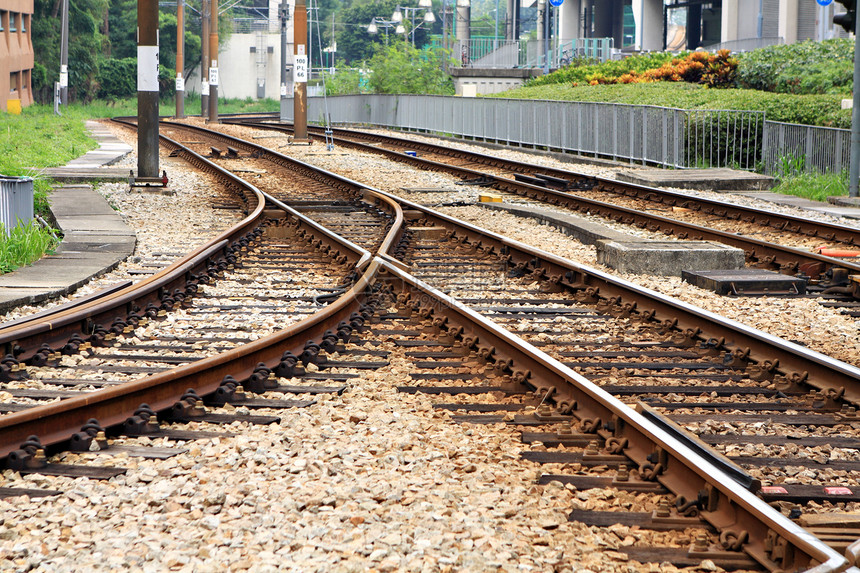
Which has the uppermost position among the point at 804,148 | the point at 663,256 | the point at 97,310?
the point at 804,148

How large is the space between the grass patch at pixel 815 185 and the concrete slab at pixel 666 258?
8.19m

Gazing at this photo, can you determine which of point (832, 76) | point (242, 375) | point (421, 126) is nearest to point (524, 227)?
point (242, 375)

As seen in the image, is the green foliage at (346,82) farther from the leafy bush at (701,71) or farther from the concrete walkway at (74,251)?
the concrete walkway at (74,251)

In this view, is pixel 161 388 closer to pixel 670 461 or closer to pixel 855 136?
pixel 670 461

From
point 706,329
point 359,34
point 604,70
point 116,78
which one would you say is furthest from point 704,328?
point 359,34

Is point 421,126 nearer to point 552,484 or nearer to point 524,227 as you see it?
point 524,227

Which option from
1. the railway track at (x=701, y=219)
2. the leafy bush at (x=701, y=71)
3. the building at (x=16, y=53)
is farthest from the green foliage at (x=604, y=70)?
the building at (x=16, y=53)

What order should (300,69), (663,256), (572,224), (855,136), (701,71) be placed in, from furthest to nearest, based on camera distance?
(300,69)
(701,71)
(855,136)
(572,224)
(663,256)

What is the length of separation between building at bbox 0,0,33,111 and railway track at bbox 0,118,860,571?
51.8 meters

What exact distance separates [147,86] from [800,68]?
63.3ft

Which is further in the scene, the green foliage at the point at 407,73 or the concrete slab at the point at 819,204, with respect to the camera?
the green foliage at the point at 407,73

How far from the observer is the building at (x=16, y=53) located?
2323 inches

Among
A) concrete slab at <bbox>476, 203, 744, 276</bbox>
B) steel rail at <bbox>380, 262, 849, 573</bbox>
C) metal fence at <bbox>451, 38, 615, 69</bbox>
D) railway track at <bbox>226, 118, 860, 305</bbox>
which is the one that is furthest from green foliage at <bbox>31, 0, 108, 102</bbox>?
steel rail at <bbox>380, 262, 849, 573</bbox>

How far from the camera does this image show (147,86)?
19.1 metres
